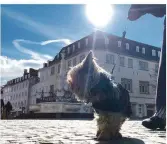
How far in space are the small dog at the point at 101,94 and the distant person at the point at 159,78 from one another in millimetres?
569

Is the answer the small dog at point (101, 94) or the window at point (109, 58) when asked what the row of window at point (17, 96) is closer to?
the window at point (109, 58)

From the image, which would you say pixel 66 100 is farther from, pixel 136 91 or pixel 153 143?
pixel 153 143

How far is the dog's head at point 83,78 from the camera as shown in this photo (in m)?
2.48

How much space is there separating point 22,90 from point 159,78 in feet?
185

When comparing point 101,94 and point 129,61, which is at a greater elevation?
point 129,61

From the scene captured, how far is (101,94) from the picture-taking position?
2586 millimetres

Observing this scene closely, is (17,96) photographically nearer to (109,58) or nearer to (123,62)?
(109,58)

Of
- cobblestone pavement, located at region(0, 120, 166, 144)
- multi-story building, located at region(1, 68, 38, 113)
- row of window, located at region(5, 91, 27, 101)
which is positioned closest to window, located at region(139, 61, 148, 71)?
multi-story building, located at region(1, 68, 38, 113)

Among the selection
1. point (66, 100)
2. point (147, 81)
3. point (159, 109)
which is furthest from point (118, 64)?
point (159, 109)

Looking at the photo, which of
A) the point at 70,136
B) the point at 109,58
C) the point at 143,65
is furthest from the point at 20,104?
the point at 70,136

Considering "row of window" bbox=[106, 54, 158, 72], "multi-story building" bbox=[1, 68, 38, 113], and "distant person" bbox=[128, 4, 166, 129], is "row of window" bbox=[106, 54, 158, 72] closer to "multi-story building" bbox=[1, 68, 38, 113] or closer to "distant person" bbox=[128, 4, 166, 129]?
"multi-story building" bbox=[1, 68, 38, 113]

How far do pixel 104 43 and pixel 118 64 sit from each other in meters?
3.41

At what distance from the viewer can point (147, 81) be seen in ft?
123

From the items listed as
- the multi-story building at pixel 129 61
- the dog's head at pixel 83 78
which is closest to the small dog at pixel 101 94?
the dog's head at pixel 83 78
